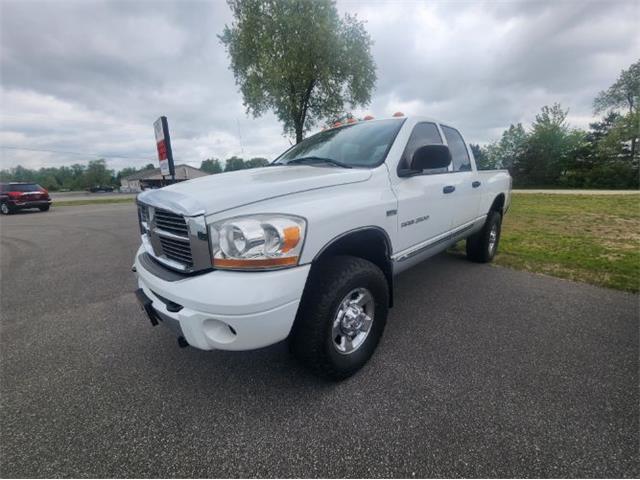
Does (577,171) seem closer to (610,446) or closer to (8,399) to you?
(610,446)

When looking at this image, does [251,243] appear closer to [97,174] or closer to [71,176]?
[97,174]

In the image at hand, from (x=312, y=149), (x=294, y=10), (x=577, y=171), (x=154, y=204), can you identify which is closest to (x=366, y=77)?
(x=294, y=10)

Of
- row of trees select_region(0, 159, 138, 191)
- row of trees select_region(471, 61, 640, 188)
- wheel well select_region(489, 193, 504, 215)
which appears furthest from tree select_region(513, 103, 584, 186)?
row of trees select_region(0, 159, 138, 191)

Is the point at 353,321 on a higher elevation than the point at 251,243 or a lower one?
lower

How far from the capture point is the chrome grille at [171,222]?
168cm

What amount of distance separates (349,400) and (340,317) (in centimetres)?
51

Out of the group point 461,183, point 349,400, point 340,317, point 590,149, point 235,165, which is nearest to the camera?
point 349,400

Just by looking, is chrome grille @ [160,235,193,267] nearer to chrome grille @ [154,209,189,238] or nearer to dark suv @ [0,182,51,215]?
chrome grille @ [154,209,189,238]

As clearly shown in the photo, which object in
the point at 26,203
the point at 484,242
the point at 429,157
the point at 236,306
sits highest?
the point at 429,157

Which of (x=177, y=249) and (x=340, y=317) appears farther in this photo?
(x=340, y=317)

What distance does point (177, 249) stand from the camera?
1.78 metres

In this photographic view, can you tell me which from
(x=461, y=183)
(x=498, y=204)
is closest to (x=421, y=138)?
(x=461, y=183)

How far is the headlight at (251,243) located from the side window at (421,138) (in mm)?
1351

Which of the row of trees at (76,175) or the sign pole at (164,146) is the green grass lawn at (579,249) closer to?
the sign pole at (164,146)
